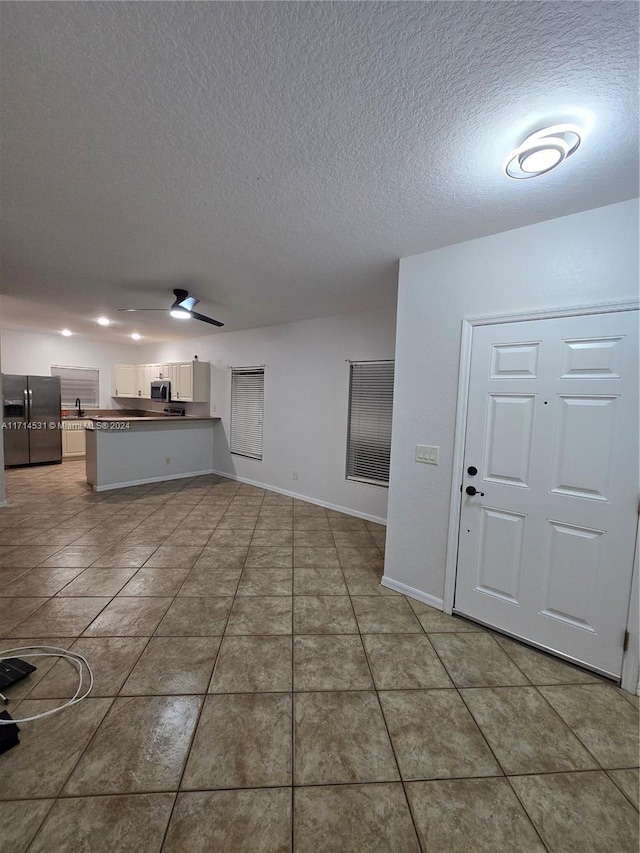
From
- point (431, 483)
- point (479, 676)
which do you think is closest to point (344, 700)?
point (479, 676)

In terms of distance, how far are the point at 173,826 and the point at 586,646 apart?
219cm

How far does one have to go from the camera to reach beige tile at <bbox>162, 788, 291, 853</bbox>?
1.10m

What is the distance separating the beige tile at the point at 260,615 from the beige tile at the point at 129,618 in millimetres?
506

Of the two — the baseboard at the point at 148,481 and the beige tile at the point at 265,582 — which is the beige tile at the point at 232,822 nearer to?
the beige tile at the point at 265,582

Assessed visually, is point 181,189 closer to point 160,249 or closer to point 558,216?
point 160,249

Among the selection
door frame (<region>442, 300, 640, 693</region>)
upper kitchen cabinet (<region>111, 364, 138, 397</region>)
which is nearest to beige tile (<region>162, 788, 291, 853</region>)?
door frame (<region>442, 300, 640, 693</region>)

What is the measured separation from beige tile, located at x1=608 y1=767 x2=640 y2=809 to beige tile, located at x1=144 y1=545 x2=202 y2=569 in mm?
2827

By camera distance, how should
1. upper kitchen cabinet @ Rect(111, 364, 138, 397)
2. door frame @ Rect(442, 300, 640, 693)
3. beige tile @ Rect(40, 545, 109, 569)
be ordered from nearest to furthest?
door frame @ Rect(442, 300, 640, 693)
beige tile @ Rect(40, 545, 109, 569)
upper kitchen cabinet @ Rect(111, 364, 138, 397)

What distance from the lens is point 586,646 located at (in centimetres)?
189

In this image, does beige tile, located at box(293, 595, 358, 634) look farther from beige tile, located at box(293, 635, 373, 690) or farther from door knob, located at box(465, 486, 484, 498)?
door knob, located at box(465, 486, 484, 498)

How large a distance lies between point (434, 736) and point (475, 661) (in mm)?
598

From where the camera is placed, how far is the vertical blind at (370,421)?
13.3 ft

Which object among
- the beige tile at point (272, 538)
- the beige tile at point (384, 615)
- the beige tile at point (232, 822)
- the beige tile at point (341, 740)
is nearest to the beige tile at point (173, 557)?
the beige tile at point (272, 538)

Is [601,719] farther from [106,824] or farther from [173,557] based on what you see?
[173,557]
